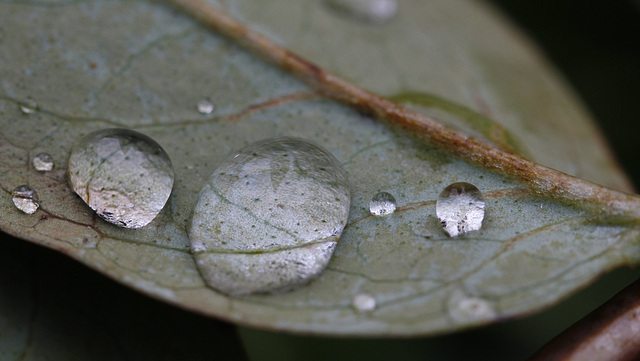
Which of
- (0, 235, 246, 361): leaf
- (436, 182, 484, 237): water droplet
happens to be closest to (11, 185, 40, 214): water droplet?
Result: (0, 235, 246, 361): leaf

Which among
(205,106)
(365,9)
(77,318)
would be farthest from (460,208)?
(365,9)

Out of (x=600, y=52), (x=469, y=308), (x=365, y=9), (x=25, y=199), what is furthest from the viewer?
(x=600, y=52)

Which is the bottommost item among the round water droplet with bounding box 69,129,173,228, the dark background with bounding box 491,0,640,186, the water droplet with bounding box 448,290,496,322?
the round water droplet with bounding box 69,129,173,228

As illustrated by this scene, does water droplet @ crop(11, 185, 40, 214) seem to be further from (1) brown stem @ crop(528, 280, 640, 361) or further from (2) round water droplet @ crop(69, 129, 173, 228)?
(1) brown stem @ crop(528, 280, 640, 361)

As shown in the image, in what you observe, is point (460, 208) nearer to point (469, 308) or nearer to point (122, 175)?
point (469, 308)

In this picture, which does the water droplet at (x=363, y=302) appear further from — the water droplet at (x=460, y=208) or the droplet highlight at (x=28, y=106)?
the droplet highlight at (x=28, y=106)
